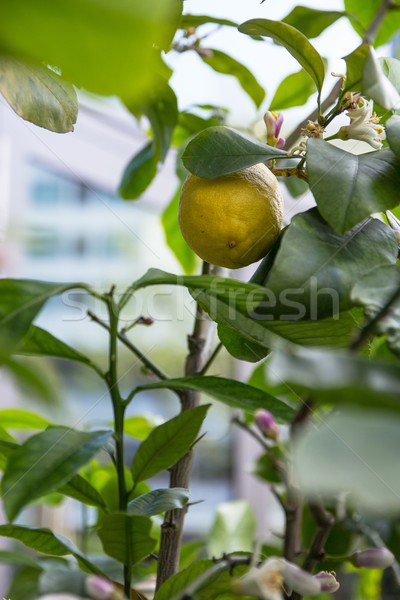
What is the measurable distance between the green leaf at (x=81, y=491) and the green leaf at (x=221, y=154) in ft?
0.80

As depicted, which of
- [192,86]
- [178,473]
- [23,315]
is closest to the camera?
[23,315]

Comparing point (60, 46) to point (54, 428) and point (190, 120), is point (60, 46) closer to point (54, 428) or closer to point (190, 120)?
point (54, 428)

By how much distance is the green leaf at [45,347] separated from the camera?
0.50 metres

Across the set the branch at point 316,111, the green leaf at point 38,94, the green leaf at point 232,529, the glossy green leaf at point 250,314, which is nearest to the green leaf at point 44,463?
the glossy green leaf at point 250,314

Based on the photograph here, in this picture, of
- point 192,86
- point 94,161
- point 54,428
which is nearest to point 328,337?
point 54,428

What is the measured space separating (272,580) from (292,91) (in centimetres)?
61

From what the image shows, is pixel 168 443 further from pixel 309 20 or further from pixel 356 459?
pixel 309 20

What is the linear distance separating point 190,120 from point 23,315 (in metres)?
0.55

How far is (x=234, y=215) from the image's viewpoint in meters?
0.49

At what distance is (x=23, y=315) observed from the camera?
38cm

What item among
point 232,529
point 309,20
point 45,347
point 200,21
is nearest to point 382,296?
point 45,347

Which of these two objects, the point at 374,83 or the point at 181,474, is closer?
the point at 374,83

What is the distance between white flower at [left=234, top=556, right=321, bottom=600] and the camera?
0.31 meters

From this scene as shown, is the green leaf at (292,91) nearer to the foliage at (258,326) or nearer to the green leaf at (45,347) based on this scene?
the foliage at (258,326)
